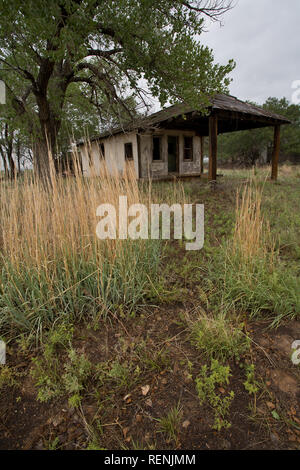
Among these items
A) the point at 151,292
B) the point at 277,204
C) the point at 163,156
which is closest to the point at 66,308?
the point at 151,292

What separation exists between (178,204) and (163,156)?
6.08 m

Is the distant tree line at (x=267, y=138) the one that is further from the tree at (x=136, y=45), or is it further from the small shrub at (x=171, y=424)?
the small shrub at (x=171, y=424)

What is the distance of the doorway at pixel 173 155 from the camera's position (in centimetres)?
956

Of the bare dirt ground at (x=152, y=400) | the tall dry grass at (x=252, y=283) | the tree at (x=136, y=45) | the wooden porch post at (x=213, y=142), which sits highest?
the tree at (x=136, y=45)

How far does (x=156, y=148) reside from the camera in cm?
934

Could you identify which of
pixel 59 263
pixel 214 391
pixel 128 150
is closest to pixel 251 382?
pixel 214 391

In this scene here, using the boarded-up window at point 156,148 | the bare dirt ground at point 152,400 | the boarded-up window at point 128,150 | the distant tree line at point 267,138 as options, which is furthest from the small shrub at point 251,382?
the distant tree line at point 267,138

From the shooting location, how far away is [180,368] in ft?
4.56

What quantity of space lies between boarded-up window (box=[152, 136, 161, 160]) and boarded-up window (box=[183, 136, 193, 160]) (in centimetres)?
128

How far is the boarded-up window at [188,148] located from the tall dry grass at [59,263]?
346 inches

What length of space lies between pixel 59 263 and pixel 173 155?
9.06m

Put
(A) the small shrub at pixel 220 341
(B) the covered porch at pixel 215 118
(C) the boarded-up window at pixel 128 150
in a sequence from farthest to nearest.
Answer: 1. (C) the boarded-up window at pixel 128 150
2. (B) the covered porch at pixel 215 118
3. (A) the small shrub at pixel 220 341

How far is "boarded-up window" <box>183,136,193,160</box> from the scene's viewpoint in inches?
390

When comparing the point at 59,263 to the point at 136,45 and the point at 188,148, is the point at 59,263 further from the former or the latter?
the point at 188,148
